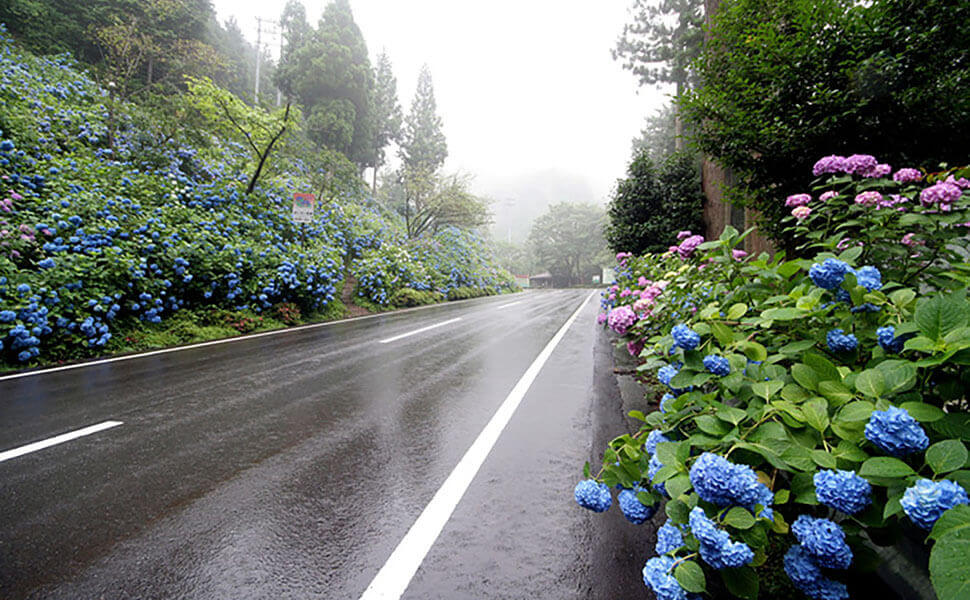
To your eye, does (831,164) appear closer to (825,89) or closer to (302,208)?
(825,89)

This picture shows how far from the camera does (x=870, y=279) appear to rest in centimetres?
149

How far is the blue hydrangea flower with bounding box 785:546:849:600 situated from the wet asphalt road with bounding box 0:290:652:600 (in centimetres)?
65

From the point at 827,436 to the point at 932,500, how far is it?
0.41 meters

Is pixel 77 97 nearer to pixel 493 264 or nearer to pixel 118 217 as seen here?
pixel 118 217

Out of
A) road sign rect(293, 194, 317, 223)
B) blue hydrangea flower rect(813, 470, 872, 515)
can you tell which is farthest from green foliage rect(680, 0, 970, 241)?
road sign rect(293, 194, 317, 223)

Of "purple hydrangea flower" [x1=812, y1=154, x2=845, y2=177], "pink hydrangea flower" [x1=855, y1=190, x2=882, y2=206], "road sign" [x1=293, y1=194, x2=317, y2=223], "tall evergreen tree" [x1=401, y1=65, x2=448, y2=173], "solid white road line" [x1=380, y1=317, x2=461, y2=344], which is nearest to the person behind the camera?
"pink hydrangea flower" [x1=855, y1=190, x2=882, y2=206]

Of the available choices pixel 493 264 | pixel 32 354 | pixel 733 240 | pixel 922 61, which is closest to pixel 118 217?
pixel 32 354

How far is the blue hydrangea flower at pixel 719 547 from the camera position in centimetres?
99

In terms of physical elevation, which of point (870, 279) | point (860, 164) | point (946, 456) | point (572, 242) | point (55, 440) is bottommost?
point (55, 440)

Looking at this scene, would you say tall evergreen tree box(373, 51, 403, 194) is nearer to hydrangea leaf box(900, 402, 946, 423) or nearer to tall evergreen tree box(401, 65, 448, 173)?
tall evergreen tree box(401, 65, 448, 173)

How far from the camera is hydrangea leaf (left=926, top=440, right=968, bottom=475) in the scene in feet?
3.04

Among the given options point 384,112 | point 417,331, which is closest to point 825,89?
point 417,331

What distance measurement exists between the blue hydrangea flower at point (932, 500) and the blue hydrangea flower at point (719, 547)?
1.13ft

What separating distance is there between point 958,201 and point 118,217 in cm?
1057
